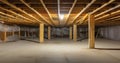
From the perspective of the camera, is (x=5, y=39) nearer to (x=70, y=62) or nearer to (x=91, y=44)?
(x=91, y=44)

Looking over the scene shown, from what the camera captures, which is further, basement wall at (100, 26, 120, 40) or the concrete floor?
basement wall at (100, 26, 120, 40)

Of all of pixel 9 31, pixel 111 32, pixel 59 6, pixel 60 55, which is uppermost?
pixel 59 6

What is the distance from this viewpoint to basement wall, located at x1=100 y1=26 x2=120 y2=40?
48.0ft

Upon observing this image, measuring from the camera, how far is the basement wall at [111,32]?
14633 mm

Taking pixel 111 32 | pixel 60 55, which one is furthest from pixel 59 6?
pixel 111 32

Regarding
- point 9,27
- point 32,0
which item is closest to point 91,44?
point 32,0

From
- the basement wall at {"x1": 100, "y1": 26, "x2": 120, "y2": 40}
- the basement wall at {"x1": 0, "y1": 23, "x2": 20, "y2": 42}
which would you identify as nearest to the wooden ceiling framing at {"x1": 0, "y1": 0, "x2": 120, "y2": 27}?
the basement wall at {"x1": 0, "y1": 23, "x2": 20, "y2": 42}

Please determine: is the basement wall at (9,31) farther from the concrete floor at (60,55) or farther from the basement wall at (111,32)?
the basement wall at (111,32)

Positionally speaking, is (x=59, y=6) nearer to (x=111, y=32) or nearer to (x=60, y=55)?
(x=60, y=55)

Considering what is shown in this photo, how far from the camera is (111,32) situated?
645 inches

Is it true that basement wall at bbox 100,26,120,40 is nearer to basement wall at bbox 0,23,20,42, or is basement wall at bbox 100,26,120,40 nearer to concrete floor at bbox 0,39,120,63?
concrete floor at bbox 0,39,120,63

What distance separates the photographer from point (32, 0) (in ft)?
14.0

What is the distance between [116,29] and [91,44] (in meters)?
8.62

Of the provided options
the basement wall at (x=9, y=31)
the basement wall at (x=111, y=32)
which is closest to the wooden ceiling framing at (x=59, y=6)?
the basement wall at (x=9, y=31)
